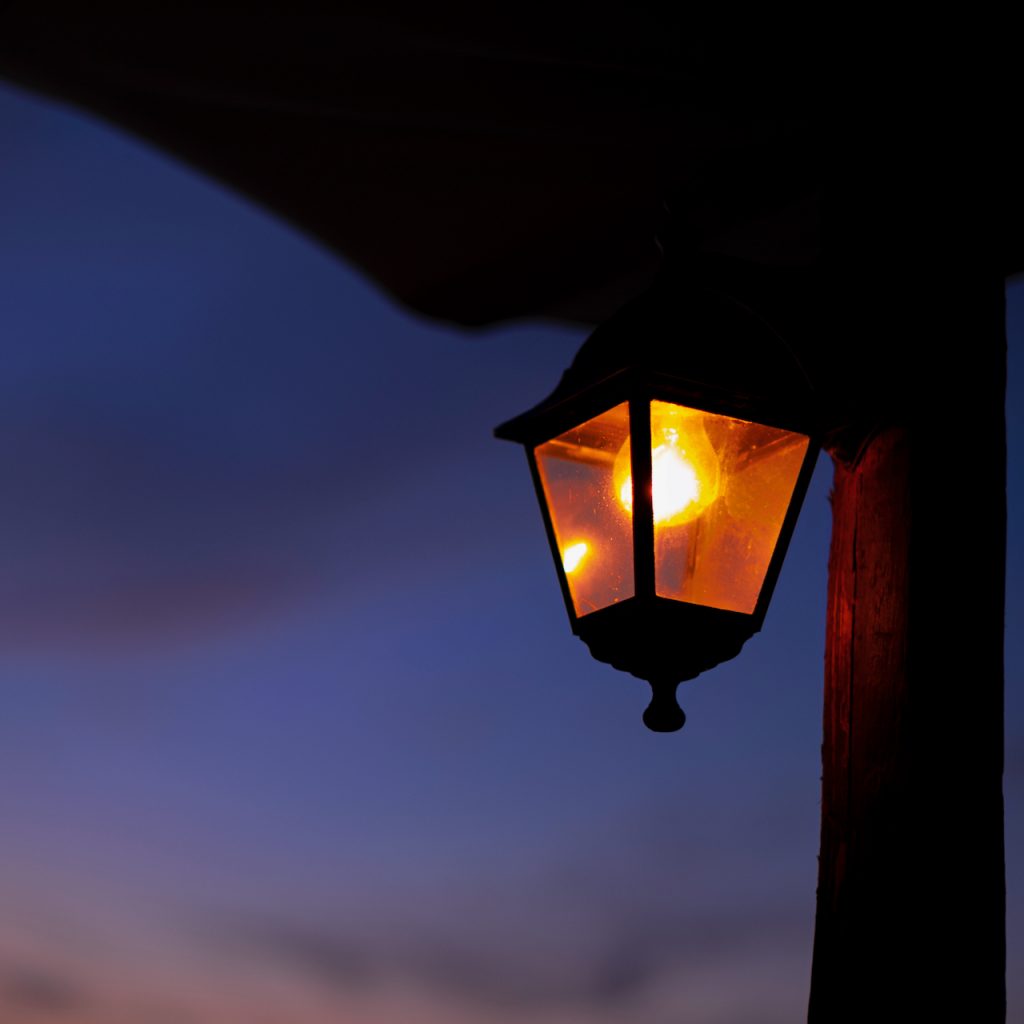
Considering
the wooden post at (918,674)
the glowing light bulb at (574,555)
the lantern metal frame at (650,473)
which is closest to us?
the wooden post at (918,674)

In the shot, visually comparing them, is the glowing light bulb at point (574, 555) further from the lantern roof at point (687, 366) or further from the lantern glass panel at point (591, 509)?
the lantern roof at point (687, 366)

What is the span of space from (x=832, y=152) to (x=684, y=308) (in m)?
0.57

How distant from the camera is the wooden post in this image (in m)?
2.54

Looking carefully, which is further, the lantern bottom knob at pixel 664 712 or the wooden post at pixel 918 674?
the lantern bottom knob at pixel 664 712

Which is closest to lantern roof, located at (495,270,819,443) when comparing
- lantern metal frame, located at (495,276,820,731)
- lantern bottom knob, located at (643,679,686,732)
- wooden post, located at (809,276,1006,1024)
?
lantern metal frame, located at (495,276,820,731)

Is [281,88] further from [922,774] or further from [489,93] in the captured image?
[922,774]

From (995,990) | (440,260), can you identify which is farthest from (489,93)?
(995,990)

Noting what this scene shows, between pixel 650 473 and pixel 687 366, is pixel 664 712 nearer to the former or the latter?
pixel 650 473

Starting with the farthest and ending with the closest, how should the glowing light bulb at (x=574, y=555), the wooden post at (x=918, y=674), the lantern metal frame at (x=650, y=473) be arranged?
the glowing light bulb at (x=574, y=555)
the lantern metal frame at (x=650, y=473)
the wooden post at (x=918, y=674)

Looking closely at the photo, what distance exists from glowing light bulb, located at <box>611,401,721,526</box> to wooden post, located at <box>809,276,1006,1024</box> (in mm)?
357

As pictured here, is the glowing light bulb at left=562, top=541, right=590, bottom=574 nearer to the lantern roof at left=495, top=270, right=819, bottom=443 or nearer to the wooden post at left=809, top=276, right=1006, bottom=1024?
the lantern roof at left=495, top=270, right=819, bottom=443

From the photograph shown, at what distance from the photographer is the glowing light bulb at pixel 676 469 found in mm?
2691

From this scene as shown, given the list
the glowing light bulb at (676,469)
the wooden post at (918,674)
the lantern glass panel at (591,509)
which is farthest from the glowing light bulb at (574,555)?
the wooden post at (918,674)

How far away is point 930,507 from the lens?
2742mm
